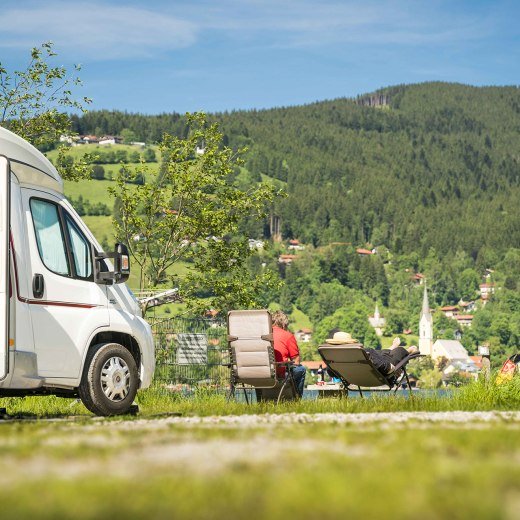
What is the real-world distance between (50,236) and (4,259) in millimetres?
887

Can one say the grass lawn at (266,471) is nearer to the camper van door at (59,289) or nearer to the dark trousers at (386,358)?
the camper van door at (59,289)

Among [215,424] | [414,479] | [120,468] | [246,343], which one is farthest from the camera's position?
[246,343]

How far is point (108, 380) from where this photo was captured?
10.2 meters

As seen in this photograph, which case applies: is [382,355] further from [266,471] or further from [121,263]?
[266,471]

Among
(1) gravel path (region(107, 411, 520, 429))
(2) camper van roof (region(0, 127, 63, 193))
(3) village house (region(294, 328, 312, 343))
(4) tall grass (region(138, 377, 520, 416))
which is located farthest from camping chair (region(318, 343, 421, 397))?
(3) village house (region(294, 328, 312, 343))

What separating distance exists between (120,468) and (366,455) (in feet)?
3.85

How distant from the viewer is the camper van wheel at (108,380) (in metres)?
9.99

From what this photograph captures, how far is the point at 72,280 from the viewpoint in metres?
10.1

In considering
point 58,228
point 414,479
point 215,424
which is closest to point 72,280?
point 58,228

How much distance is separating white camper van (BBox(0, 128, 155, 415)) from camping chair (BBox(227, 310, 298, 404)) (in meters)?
2.07

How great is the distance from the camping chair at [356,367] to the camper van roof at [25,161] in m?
4.33

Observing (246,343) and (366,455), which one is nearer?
(366,455)

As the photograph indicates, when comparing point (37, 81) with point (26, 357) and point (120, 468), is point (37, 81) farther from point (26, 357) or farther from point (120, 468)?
point (120, 468)

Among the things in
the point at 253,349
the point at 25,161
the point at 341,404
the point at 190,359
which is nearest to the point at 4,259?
the point at 25,161
